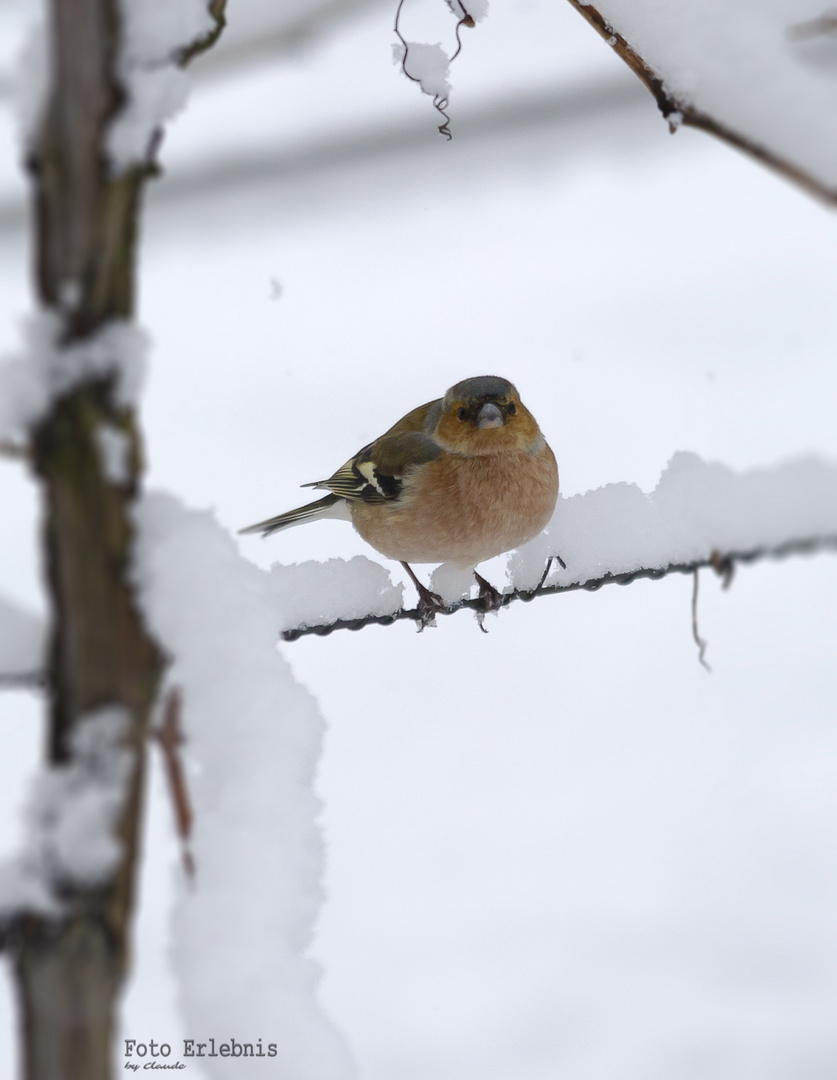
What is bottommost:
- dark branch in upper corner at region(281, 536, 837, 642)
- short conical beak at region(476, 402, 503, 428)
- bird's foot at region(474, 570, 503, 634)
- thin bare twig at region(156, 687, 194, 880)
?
thin bare twig at region(156, 687, 194, 880)

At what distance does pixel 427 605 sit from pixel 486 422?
0.46 meters

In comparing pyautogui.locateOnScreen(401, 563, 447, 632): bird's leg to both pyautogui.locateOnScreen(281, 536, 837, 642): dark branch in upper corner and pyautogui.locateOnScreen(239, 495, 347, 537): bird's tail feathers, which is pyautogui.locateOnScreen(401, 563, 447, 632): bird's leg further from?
pyautogui.locateOnScreen(239, 495, 347, 537): bird's tail feathers

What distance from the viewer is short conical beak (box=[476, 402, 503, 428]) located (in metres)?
2.54

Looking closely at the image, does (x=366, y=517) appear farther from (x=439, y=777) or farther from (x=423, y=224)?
(x=423, y=224)

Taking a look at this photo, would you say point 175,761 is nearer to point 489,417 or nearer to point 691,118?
point 691,118

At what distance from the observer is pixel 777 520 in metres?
1.18

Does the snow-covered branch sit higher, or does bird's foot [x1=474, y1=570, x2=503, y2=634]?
bird's foot [x1=474, y1=570, x2=503, y2=634]

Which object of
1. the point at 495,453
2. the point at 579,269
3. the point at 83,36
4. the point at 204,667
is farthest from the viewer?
the point at 579,269

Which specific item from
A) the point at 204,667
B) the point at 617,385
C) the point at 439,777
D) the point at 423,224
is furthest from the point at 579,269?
the point at 204,667

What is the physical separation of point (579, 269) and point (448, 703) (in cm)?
440

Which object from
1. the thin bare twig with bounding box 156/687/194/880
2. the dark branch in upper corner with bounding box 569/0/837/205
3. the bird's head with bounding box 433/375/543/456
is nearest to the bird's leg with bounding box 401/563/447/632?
the bird's head with bounding box 433/375/543/456

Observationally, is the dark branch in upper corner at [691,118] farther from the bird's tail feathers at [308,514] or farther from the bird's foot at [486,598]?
the bird's tail feathers at [308,514]

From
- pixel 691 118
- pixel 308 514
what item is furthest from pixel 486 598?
pixel 691 118

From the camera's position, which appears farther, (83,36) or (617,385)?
(617,385)
